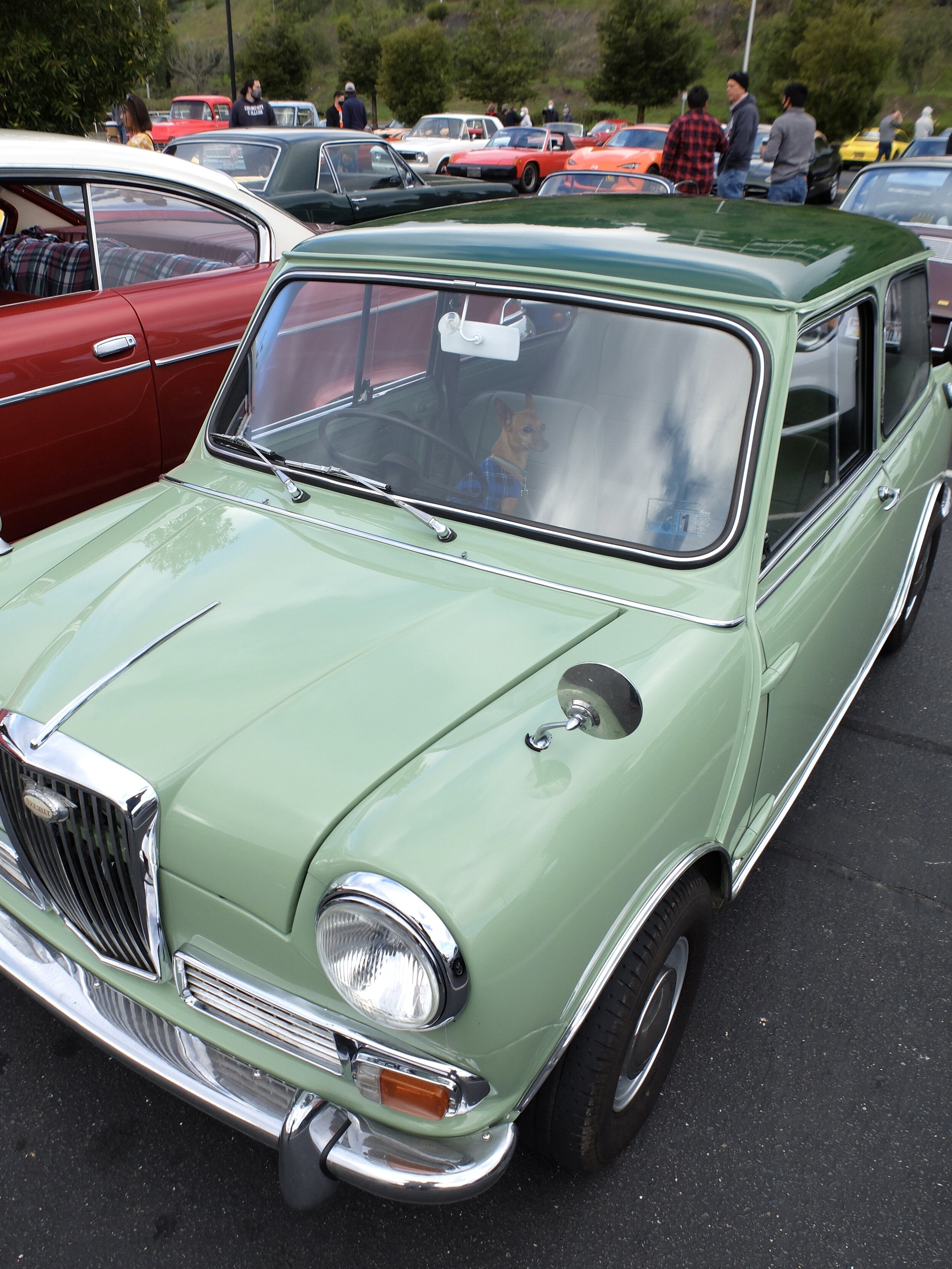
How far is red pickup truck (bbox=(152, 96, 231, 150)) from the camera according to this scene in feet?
71.4

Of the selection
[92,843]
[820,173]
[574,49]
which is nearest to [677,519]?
[92,843]

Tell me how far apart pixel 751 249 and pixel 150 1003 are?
217 centimetres

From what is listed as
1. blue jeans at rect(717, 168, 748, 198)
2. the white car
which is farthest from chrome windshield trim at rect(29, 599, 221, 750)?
the white car

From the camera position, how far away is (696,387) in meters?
2.15

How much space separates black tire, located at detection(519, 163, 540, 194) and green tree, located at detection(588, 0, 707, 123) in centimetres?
1907

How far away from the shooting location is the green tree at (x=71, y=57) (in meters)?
6.31

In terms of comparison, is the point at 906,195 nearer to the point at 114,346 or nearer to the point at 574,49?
the point at 114,346

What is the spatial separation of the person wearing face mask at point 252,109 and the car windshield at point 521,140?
8119 mm

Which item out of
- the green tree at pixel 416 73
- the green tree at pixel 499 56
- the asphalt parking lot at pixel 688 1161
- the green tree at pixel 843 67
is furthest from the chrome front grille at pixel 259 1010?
the green tree at pixel 499 56

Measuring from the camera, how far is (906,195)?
7.54 m

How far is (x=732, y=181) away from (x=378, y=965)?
35.1 ft

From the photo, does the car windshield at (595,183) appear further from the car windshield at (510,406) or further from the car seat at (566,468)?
the car seat at (566,468)

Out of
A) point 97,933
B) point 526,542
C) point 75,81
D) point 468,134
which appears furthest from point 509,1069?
point 468,134

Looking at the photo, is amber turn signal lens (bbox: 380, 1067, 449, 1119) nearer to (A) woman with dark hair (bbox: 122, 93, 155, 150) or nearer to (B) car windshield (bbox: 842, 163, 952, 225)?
(A) woman with dark hair (bbox: 122, 93, 155, 150)
